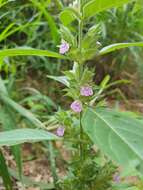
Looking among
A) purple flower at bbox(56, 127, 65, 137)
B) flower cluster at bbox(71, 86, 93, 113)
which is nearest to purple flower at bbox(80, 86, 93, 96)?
flower cluster at bbox(71, 86, 93, 113)

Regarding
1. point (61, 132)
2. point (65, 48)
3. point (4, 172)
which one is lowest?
point (4, 172)

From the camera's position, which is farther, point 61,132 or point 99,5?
point 61,132

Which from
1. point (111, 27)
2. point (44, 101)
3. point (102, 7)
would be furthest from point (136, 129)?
point (111, 27)

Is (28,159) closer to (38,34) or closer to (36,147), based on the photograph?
(36,147)

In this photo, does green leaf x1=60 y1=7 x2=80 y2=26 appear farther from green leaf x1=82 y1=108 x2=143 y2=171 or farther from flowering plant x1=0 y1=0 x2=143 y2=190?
green leaf x1=82 y1=108 x2=143 y2=171

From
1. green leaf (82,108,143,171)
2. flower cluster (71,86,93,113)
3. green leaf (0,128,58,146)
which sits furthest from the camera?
flower cluster (71,86,93,113)

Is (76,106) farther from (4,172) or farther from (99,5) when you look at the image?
(4,172)

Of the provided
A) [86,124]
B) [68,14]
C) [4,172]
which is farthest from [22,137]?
[4,172]
